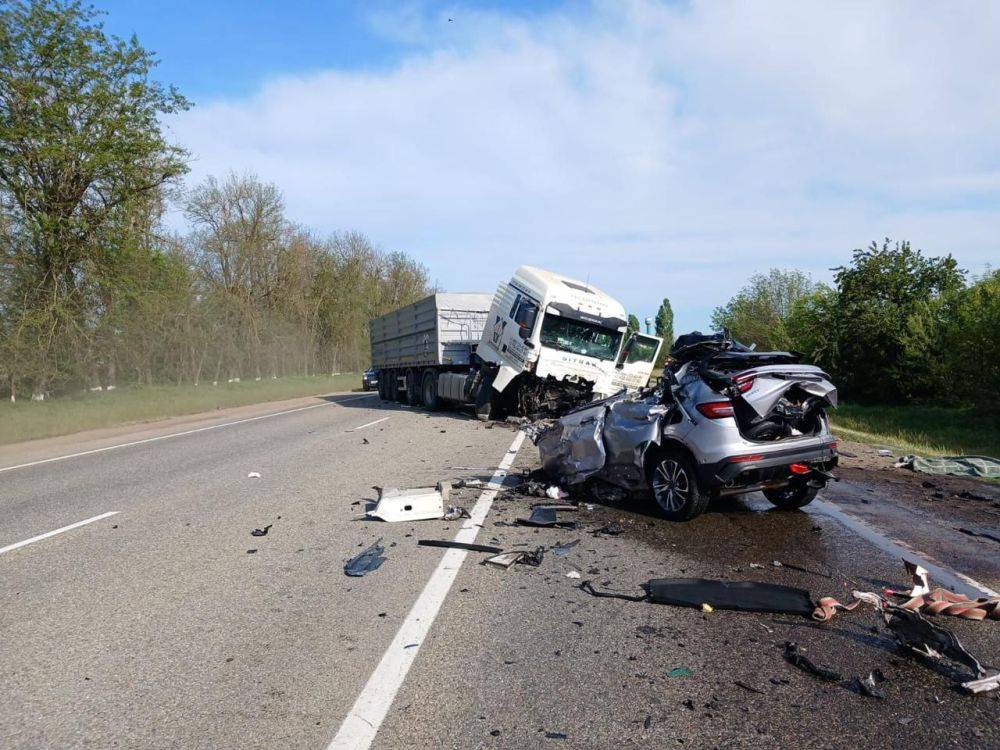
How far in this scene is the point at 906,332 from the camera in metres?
33.6

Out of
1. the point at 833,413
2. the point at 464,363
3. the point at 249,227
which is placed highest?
the point at 249,227

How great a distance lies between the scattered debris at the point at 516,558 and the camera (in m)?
5.52

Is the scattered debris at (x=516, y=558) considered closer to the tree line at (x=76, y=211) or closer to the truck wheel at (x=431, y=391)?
the truck wheel at (x=431, y=391)

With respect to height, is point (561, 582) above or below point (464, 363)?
below

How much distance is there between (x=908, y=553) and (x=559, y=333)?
10.7m

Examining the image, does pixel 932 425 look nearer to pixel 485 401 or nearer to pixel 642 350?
pixel 642 350

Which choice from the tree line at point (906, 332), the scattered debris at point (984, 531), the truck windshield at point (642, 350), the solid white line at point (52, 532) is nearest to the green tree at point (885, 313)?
the tree line at point (906, 332)

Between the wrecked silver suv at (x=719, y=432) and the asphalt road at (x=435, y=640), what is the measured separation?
1.31 feet

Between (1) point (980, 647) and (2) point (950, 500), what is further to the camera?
(2) point (950, 500)

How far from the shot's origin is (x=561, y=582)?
5.13 m

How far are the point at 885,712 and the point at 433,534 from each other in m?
4.19

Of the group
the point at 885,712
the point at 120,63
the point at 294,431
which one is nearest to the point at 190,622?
the point at 885,712

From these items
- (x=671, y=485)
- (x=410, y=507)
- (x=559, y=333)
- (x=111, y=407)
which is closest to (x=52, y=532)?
(x=410, y=507)

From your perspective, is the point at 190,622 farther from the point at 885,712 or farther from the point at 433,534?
the point at 885,712
